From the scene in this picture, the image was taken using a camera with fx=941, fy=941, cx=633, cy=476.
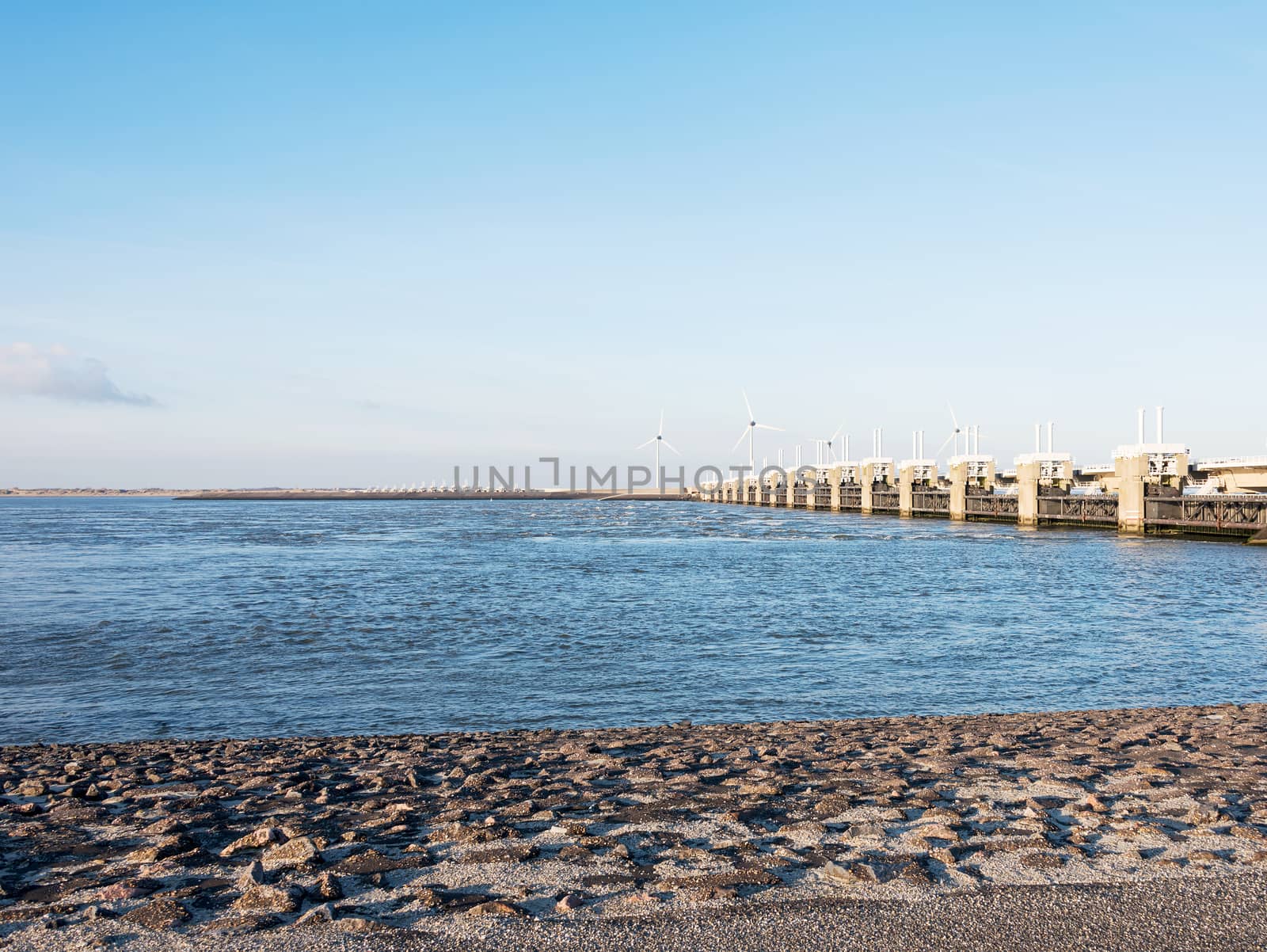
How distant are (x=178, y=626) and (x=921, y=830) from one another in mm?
26866

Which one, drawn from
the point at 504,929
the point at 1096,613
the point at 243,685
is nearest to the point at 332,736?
the point at 243,685

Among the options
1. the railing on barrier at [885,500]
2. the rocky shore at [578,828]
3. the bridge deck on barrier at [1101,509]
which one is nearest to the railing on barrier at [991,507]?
the bridge deck on barrier at [1101,509]

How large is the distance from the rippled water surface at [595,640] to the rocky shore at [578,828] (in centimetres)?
434

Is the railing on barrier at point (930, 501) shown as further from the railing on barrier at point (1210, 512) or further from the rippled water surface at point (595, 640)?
the rippled water surface at point (595, 640)

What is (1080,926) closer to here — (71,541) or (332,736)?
(332,736)

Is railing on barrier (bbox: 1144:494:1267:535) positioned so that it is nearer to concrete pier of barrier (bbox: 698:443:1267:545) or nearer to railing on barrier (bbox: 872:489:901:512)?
concrete pier of barrier (bbox: 698:443:1267:545)

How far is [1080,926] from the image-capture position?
664cm

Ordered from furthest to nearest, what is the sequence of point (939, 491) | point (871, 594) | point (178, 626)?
point (939, 491) → point (871, 594) → point (178, 626)

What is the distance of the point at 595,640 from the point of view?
26625 millimetres

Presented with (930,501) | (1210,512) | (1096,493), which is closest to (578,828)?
(1210,512)

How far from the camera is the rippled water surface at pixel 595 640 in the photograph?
60.4ft

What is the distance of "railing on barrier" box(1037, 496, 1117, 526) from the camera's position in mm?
89188

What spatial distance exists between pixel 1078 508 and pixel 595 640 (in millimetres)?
81994

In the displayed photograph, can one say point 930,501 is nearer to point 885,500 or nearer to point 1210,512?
point 885,500
